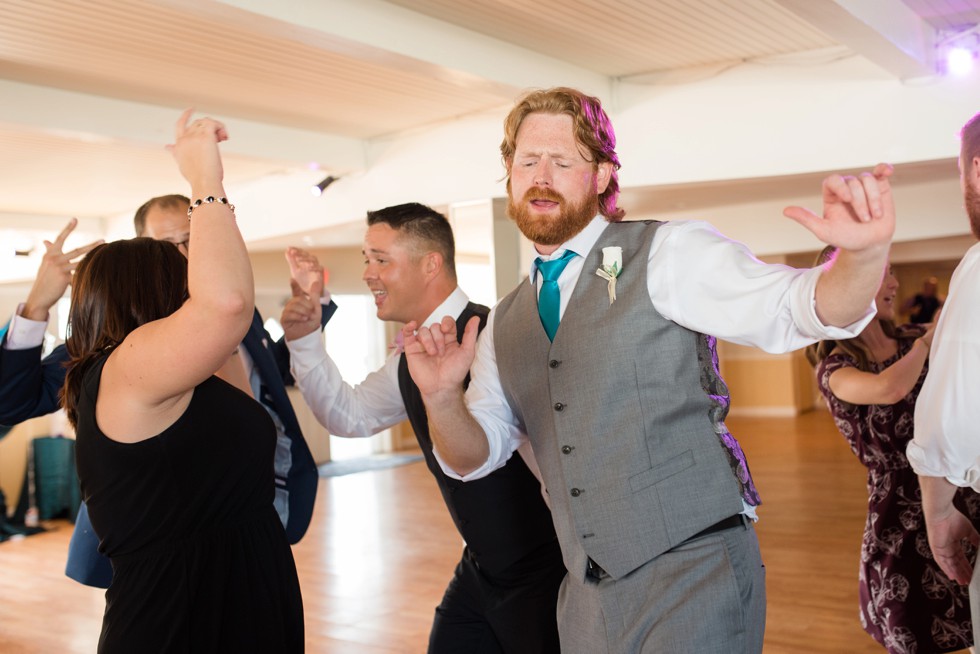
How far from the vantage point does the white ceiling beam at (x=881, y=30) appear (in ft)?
14.9

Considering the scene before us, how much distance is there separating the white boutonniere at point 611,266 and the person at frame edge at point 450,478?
0.75 m

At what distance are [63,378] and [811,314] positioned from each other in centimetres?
214

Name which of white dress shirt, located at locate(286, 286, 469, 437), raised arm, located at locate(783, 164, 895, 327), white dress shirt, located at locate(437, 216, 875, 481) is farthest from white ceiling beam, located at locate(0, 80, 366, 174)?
raised arm, located at locate(783, 164, 895, 327)

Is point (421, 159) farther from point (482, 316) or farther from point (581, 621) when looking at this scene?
point (581, 621)

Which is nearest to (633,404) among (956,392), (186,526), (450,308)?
(956,392)

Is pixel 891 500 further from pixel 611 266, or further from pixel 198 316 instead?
pixel 198 316

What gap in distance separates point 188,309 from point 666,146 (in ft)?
18.7

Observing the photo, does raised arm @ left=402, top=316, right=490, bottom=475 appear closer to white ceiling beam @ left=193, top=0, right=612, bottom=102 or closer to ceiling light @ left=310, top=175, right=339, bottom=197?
white ceiling beam @ left=193, top=0, right=612, bottom=102

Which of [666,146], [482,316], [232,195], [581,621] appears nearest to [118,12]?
[482,316]

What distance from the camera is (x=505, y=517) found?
2.49 m

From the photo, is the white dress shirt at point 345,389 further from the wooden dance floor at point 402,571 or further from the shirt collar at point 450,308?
the wooden dance floor at point 402,571

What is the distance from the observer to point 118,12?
16.0 feet

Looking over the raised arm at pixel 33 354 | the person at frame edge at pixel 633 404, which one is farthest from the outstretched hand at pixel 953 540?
the raised arm at pixel 33 354

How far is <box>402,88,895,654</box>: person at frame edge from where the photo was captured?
1.68m
